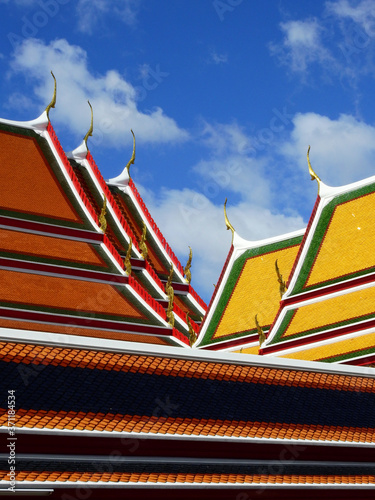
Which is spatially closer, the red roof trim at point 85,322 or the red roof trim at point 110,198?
the red roof trim at point 85,322

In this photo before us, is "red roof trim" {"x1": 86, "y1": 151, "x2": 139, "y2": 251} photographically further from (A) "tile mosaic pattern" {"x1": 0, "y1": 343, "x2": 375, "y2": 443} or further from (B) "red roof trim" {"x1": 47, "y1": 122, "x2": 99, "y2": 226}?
(A) "tile mosaic pattern" {"x1": 0, "y1": 343, "x2": 375, "y2": 443}

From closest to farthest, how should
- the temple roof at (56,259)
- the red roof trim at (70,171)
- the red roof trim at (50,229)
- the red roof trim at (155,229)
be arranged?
the temple roof at (56,259), the red roof trim at (50,229), the red roof trim at (70,171), the red roof trim at (155,229)

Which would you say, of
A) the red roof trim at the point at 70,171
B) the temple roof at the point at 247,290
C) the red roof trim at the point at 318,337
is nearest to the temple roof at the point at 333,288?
the red roof trim at the point at 318,337

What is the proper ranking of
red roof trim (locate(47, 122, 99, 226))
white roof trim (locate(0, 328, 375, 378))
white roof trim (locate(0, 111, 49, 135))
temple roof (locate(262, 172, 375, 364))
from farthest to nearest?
white roof trim (locate(0, 111, 49, 135)) < red roof trim (locate(47, 122, 99, 226)) < temple roof (locate(262, 172, 375, 364)) < white roof trim (locate(0, 328, 375, 378))

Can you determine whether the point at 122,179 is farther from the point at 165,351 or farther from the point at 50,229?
the point at 165,351

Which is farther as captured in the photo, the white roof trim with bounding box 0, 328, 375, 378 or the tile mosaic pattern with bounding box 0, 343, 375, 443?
the white roof trim with bounding box 0, 328, 375, 378

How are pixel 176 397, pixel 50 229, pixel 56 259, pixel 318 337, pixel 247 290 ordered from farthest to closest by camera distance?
1. pixel 247 290
2. pixel 318 337
3. pixel 50 229
4. pixel 56 259
5. pixel 176 397

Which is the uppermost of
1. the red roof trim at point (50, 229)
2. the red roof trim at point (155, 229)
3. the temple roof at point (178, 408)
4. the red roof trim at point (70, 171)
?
the red roof trim at point (155, 229)

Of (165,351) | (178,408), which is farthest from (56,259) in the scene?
(178,408)

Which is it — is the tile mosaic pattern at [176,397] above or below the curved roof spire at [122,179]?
below

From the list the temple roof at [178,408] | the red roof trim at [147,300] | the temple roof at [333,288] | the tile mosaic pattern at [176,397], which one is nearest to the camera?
the temple roof at [178,408]

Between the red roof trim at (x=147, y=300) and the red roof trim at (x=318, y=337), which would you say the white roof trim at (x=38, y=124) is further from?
the red roof trim at (x=318, y=337)

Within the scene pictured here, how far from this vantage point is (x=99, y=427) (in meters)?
9.23

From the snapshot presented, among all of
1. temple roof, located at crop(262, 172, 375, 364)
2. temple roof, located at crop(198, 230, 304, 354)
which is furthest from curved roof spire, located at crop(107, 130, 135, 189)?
temple roof, located at crop(262, 172, 375, 364)
